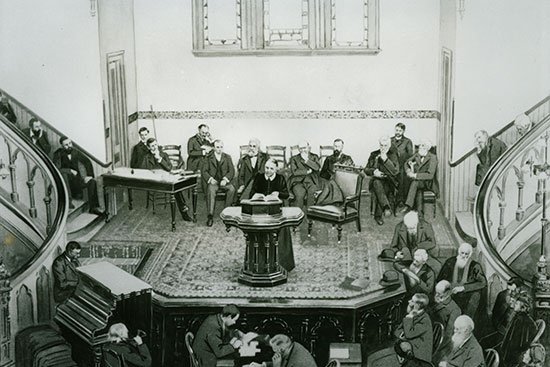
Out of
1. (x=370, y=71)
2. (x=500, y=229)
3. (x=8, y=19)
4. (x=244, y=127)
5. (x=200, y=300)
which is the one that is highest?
(x=8, y=19)

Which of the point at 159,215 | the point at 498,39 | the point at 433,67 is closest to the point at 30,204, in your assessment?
the point at 159,215

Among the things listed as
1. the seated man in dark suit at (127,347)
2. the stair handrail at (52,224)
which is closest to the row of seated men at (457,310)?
the seated man in dark suit at (127,347)

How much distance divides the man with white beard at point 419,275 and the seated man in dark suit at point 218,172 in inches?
69.6

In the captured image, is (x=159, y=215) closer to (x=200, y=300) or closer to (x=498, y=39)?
(x=200, y=300)

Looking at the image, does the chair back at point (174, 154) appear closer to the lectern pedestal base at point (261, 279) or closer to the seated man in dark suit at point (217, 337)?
the lectern pedestal base at point (261, 279)

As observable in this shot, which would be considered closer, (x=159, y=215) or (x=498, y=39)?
(x=498, y=39)

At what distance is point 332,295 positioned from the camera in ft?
26.5

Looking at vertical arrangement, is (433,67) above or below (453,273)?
above

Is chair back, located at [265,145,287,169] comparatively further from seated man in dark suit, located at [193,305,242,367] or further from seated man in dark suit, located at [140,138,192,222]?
seated man in dark suit, located at [193,305,242,367]

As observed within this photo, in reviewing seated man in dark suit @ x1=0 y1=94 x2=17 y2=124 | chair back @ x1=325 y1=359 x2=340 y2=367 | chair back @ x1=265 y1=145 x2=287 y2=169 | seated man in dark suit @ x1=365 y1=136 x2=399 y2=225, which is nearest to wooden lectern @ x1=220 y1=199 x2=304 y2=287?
chair back @ x1=265 y1=145 x2=287 y2=169

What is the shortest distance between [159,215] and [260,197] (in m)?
1.03

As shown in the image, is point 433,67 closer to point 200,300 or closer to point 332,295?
point 332,295

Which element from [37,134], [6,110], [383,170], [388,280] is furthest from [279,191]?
[6,110]

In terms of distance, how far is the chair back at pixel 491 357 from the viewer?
815cm
